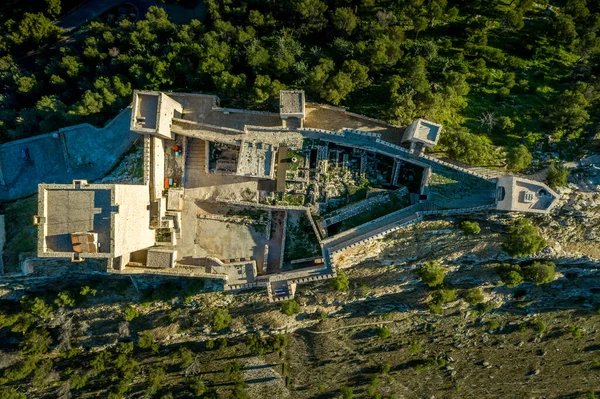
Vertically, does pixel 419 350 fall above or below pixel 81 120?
below

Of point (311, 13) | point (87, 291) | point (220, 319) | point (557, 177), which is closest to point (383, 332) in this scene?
point (220, 319)

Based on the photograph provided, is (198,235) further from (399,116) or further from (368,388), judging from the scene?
(368,388)

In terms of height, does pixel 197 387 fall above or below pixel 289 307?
below

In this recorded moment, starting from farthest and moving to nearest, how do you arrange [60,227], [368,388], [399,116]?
1. [368,388]
2. [399,116]
3. [60,227]

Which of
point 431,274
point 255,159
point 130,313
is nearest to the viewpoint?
point 431,274

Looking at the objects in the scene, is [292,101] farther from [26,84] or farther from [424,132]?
[26,84]

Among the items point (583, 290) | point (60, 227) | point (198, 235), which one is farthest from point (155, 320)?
point (583, 290)

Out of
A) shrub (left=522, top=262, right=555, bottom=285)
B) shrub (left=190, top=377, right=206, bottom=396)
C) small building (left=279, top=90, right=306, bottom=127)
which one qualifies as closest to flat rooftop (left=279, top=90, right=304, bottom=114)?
small building (left=279, top=90, right=306, bottom=127)

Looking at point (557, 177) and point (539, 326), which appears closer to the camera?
point (557, 177)
